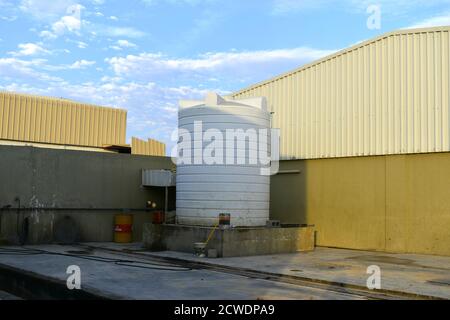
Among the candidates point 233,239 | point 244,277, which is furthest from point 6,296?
point 233,239

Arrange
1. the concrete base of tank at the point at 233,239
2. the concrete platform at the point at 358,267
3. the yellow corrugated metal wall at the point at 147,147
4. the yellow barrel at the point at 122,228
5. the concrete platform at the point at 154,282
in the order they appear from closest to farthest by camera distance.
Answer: the concrete platform at the point at 154,282 < the concrete platform at the point at 358,267 < the concrete base of tank at the point at 233,239 < the yellow barrel at the point at 122,228 < the yellow corrugated metal wall at the point at 147,147

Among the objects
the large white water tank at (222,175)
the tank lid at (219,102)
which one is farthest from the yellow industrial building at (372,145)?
the large white water tank at (222,175)

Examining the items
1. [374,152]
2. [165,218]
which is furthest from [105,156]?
[374,152]

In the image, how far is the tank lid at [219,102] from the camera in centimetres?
1833

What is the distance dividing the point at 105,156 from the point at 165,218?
14.5 ft

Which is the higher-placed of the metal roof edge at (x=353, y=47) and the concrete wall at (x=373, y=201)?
the metal roof edge at (x=353, y=47)

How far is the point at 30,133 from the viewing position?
3566 cm

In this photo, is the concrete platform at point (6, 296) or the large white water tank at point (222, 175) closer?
the concrete platform at point (6, 296)

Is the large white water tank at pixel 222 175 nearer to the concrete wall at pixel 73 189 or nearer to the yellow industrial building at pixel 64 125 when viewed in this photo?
the concrete wall at pixel 73 189

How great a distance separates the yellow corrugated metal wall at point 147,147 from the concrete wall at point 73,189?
1304cm

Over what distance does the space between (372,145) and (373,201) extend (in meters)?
2.16

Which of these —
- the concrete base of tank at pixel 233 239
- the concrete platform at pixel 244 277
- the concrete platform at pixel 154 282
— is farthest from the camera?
the concrete base of tank at pixel 233 239
